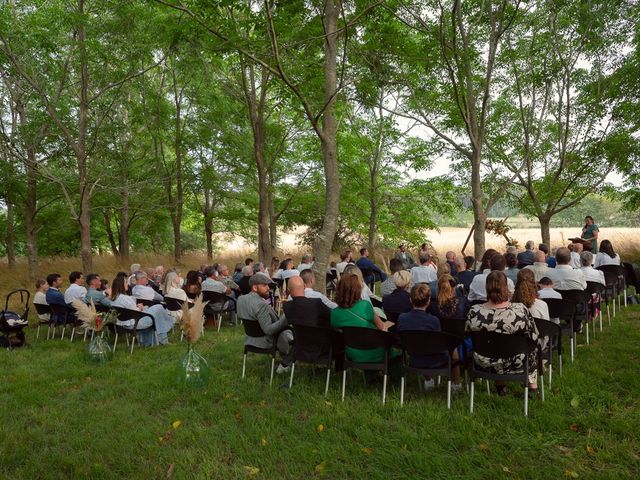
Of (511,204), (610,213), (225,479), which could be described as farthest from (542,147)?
(610,213)

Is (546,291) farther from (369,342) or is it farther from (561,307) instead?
(369,342)

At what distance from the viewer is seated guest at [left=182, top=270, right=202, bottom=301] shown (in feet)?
29.7

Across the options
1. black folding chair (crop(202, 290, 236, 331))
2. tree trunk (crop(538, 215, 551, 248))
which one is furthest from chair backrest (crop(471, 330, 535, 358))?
tree trunk (crop(538, 215, 551, 248))

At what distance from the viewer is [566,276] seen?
660cm

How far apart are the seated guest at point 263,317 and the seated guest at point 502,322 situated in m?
2.37

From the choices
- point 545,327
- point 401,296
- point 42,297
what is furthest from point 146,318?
point 545,327

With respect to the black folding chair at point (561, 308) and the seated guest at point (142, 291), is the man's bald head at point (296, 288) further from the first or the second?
the seated guest at point (142, 291)

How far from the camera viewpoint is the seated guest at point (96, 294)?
8.27 m

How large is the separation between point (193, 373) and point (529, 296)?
13.0 ft

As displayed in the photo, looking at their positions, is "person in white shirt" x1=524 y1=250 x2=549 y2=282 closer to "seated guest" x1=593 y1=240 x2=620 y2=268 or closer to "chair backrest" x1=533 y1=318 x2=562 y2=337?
"seated guest" x1=593 y1=240 x2=620 y2=268

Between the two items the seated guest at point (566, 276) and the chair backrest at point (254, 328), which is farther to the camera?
the seated guest at point (566, 276)

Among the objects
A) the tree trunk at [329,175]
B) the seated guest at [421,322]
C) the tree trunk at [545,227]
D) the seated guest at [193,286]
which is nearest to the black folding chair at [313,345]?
the seated guest at [421,322]

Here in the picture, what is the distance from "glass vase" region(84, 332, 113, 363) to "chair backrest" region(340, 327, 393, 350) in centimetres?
419

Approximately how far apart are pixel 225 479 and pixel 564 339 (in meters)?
5.48
